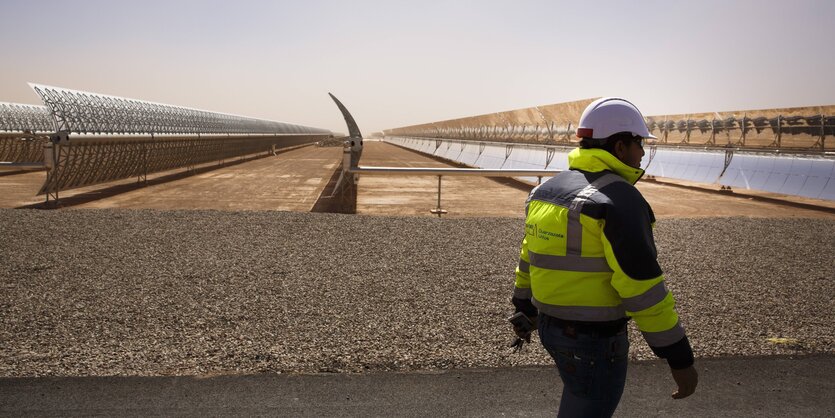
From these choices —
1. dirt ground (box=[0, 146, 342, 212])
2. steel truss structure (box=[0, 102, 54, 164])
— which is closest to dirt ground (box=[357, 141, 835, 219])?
dirt ground (box=[0, 146, 342, 212])

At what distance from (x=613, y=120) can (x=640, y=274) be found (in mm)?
694

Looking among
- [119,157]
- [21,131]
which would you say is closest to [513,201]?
[119,157]

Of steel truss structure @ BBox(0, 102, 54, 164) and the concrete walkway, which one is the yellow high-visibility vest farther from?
steel truss structure @ BBox(0, 102, 54, 164)

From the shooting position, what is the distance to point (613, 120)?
2.71 m

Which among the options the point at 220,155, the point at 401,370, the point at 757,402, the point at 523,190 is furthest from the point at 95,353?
the point at 220,155

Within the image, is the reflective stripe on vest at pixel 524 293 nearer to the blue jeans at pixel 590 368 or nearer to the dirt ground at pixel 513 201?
the blue jeans at pixel 590 368

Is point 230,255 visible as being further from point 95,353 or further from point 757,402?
point 757,402

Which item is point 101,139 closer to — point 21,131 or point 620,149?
point 620,149

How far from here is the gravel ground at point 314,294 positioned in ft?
17.2

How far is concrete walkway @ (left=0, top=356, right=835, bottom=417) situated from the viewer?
13.7 ft

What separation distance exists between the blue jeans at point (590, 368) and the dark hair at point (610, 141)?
0.81m

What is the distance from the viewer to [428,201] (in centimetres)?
1772

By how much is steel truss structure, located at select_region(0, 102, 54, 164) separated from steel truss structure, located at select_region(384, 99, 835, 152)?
29.8 m

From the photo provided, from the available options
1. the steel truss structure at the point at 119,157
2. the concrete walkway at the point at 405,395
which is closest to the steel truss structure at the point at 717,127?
the concrete walkway at the point at 405,395
